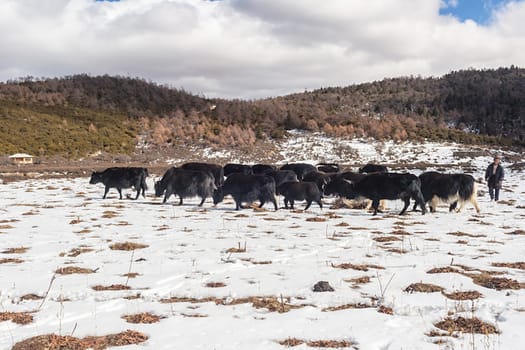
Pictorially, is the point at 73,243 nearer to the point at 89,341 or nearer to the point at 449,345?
the point at 89,341

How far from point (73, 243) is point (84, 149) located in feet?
140

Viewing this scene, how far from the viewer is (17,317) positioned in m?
4.71

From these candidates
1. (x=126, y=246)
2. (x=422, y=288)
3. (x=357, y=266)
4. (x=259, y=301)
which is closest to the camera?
(x=259, y=301)

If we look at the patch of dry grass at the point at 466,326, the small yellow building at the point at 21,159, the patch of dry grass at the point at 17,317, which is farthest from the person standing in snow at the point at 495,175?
the small yellow building at the point at 21,159

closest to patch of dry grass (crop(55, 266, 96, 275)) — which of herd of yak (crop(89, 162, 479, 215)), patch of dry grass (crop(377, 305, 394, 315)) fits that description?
patch of dry grass (crop(377, 305, 394, 315))

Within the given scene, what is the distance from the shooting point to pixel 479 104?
100m

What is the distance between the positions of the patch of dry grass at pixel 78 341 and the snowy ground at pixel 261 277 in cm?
14

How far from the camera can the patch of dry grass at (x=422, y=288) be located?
219 inches

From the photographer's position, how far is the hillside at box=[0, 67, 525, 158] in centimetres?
5216

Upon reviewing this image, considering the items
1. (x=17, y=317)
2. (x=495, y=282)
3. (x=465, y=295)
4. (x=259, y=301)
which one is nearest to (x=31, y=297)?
(x=17, y=317)

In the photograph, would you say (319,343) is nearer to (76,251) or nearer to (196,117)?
(76,251)

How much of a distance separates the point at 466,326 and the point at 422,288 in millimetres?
1326

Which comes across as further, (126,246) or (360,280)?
(126,246)

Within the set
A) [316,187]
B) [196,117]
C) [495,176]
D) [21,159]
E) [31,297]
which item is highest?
[196,117]
